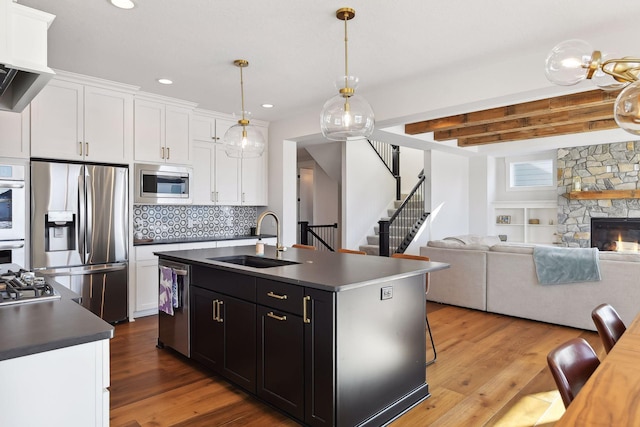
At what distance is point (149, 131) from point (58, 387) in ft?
13.2

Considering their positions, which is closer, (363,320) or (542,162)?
(363,320)

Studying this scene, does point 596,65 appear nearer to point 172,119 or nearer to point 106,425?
point 106,425

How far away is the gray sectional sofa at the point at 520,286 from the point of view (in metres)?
3.98

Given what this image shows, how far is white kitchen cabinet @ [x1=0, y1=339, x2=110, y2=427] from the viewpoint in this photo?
119 cm

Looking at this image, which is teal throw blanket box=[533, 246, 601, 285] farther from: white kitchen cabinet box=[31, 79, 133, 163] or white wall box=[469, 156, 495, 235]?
white kitchen cabinet box=[31, 79, 133, 163]

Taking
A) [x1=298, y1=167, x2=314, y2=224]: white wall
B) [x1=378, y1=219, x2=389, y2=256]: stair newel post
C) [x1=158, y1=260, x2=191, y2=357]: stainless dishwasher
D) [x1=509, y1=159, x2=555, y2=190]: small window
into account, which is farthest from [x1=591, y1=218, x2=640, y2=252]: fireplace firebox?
[x1=158, y1=260, x2=191, y2=357]: stainless dishwasher

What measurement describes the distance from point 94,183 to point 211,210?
186 centimetres

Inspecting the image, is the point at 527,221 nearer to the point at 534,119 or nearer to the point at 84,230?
the point at 534,119

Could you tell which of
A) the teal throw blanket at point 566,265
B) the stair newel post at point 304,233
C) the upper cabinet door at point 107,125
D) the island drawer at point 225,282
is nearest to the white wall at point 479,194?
the stair newel post at point 304,233

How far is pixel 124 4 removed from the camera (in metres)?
Answer: 2.65

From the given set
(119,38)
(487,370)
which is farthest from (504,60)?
(119,38)

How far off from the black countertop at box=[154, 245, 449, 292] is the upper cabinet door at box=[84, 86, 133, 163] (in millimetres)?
1570

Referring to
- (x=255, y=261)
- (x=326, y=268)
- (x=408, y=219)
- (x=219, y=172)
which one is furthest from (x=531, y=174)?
(x=326, y=268)

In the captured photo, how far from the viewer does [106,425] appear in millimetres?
1371
